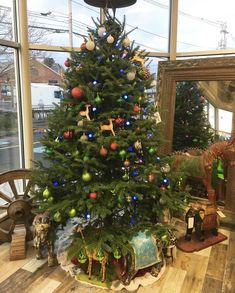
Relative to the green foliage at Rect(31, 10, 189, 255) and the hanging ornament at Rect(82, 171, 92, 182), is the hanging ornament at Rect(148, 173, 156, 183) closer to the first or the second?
the green foliage at Rect(31, 10, 189, 255)

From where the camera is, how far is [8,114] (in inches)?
112

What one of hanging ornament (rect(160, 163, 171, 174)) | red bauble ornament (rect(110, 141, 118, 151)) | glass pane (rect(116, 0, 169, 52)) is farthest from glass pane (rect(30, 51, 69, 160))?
hanging ornament (rect(160, 163, 171, 174))

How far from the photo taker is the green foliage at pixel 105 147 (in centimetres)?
183

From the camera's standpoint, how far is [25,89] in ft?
9.39

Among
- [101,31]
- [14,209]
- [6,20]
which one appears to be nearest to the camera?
[101,31]

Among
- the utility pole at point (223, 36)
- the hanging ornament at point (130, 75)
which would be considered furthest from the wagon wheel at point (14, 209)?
the utility pole at point (223, 36)

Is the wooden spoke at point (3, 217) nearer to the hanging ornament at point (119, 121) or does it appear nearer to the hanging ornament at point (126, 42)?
the hanging ornament at point (119, 121)

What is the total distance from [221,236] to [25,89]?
2.54 meters

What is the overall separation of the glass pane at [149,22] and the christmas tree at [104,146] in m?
1.53

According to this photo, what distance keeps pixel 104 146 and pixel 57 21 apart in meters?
1.96

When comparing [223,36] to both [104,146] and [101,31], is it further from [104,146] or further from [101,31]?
[104,146]

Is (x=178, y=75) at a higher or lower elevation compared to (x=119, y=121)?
higher

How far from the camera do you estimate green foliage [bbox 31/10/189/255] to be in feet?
5.99

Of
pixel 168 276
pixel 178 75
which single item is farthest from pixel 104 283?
pixel 178 75
